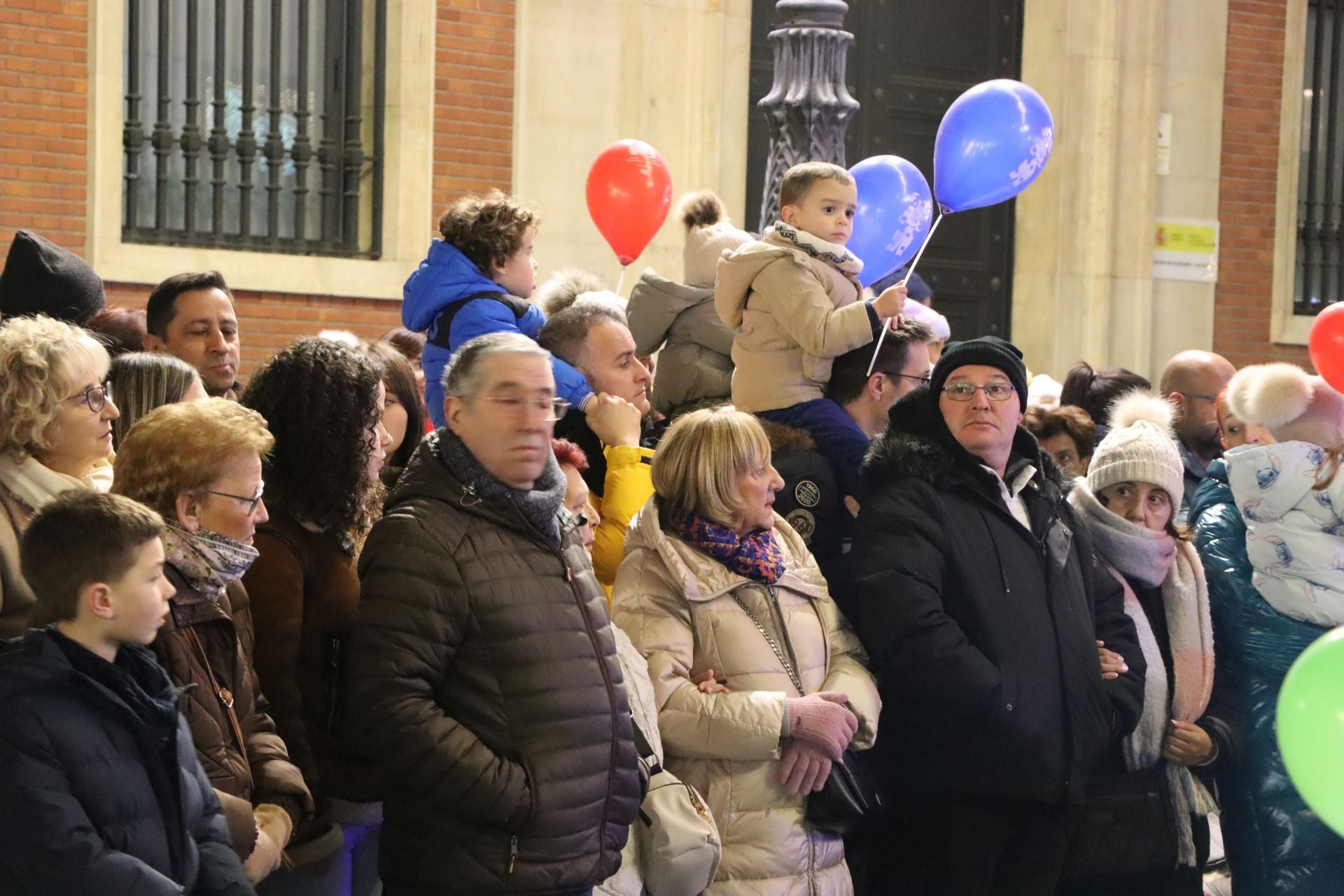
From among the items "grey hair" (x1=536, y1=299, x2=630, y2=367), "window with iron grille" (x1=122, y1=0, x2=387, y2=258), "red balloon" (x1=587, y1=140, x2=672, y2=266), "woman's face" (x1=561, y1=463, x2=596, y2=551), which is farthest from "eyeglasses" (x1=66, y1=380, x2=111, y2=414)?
"window with iron grille" (x1=122, y1=0, x2=387, y2=258)

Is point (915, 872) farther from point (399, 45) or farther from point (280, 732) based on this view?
point (399, 45)

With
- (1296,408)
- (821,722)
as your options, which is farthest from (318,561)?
(1296,408)

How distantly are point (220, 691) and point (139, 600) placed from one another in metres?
0.44

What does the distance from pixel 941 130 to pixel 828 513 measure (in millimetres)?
2032

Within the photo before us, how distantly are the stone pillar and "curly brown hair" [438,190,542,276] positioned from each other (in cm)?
221

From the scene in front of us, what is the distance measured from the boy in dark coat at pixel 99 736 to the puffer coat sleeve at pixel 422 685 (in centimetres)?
40

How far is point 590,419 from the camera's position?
4480mm

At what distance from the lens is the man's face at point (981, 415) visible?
420cm

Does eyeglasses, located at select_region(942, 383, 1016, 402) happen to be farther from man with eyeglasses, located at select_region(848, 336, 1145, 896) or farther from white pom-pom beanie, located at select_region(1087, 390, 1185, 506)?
white pom-pom beanie, located at select_region(1087, 390, 1185, 506)

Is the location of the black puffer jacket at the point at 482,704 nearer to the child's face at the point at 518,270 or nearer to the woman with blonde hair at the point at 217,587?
the woman with blonde hair at the point at 217,587

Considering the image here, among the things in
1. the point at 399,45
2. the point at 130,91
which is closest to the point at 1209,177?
the point at 399,45

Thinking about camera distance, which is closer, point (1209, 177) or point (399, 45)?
point (399, 45)

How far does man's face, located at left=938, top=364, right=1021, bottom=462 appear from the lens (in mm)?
4199

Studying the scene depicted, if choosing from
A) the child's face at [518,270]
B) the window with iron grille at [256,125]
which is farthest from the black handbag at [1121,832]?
the window with iron grille at [256,125]
